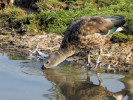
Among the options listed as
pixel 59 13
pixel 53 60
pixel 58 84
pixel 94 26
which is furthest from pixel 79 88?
pixel 59 13

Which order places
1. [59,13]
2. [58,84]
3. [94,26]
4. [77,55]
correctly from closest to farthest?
[58,84], [94,26], [77,55], [59,13]

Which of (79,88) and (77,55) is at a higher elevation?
(77,55)

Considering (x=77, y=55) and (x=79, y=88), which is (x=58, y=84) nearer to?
(x=79, y=88)

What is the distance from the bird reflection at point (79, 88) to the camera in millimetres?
5613

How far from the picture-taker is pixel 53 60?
759 centimetres

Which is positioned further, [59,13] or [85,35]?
[59,13]

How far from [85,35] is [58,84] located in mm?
1624

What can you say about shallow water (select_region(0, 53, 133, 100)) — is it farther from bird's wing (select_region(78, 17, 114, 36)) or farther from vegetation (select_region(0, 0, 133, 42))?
vegetation (select_region(0, 0, 133, 42))

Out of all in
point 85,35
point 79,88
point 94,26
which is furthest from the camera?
point 94,26

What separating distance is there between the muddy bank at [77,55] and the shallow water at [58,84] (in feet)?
2.39

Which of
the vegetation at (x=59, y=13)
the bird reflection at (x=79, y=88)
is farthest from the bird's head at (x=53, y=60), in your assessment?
the vegetation at (x=59, y=13)

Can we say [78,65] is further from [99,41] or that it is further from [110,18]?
[110,18]

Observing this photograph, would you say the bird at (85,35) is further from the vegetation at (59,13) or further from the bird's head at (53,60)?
the vegetation at (59,13)

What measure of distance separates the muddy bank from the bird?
1.30 ft
